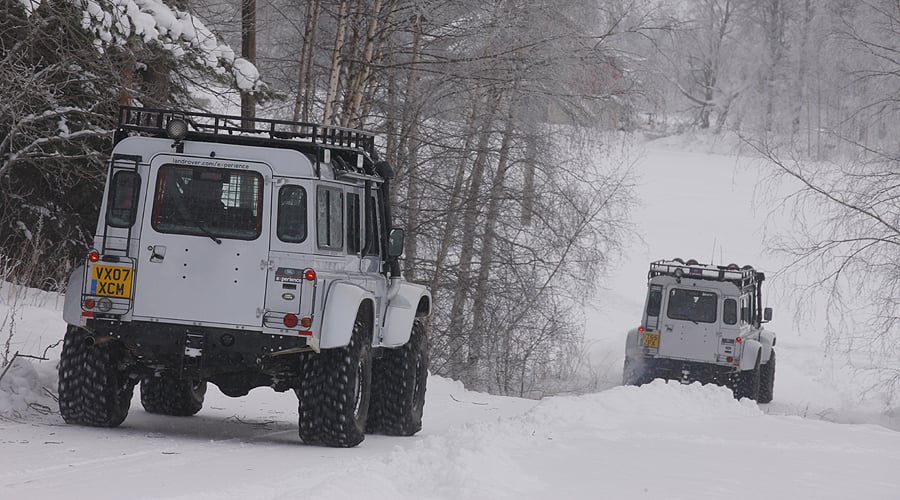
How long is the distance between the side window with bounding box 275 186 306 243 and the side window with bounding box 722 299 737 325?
13.2 metres

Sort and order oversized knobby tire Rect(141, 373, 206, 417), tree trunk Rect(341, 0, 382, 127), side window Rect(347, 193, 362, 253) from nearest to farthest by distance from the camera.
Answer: side window Rect(347, 193, 362, 253), oversized knobby tire Rect(141, 373, 206, 417), tree trunk Rect(341, 0, 382, 127)

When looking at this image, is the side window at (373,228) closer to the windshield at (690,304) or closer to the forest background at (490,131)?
the forest background at (490,131)

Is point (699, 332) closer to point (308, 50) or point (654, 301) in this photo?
point (654, 301)

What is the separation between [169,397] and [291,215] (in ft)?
9.75

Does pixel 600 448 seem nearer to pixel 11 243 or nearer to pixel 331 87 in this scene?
pixel 331 87

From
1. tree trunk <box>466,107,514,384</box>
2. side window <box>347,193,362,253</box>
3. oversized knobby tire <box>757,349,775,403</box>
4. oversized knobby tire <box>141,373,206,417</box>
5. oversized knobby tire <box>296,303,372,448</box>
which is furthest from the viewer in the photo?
oversized knobby tire <box>757,349,775,403</box>

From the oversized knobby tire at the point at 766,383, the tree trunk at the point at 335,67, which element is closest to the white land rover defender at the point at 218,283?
the tree trunk at the point at 335,67

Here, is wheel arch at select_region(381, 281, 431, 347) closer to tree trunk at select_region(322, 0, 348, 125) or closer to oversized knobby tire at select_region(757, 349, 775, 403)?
tree trunk at select_region(322, 0, 348, 125)

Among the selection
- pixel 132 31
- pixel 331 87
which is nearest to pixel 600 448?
pixel 132 31

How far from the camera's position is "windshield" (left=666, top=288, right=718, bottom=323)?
2102 cm

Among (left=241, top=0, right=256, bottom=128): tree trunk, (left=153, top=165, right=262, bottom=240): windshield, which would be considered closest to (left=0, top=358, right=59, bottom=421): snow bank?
(left=153, top=165, right=262, bottom=240): windshield

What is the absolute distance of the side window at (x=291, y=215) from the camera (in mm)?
9102

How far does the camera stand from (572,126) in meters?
21.5

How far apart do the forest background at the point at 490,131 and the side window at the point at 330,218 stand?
412 centimetres
